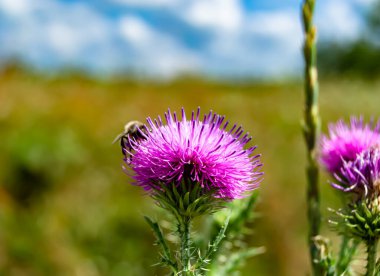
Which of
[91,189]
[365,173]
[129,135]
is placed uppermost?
[91,189]

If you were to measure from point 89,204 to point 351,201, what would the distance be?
335 inches

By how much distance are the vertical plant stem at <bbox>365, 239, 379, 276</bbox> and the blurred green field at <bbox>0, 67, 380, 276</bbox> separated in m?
5.30

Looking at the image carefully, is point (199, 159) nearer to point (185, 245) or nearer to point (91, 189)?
point (185, 245)

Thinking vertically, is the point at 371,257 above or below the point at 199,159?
below

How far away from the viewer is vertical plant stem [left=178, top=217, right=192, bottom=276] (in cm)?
201

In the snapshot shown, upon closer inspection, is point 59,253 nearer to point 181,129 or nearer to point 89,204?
point 89,204

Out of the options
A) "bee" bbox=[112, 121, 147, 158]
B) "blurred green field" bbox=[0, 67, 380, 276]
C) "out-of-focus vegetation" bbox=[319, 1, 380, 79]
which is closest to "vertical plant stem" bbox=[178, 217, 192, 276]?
"bee" bbox=[112, 121, 147, 158]

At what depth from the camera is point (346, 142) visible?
295cm

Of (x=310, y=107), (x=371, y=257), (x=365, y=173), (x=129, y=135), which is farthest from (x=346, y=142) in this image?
(x=129, y=135)

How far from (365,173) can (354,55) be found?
164 feet

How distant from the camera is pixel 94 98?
55.7 feet

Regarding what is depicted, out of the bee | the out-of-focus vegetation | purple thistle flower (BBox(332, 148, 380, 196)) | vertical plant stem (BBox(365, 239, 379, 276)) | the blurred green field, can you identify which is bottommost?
vertical plant stem (BBox(365, 239, 379, 276))

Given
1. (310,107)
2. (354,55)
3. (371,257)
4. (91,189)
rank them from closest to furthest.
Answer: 1. (371,257)
2. (310,107)
3. (91,189)
4. (354,55)

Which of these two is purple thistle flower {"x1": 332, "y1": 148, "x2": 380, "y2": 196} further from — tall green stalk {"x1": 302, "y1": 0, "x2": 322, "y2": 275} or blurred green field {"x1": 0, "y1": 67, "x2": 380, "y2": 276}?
blurred green field {"x1": 0, "y1": 67, "x2": 380, "y2": 276}
